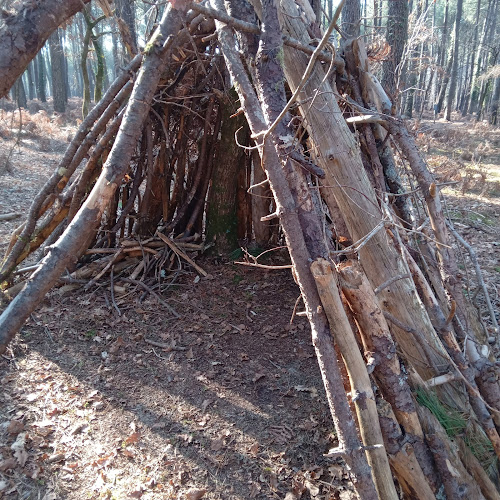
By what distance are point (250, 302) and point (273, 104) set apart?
8.06ft

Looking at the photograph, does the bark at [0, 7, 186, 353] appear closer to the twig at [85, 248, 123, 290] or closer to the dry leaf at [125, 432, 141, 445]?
the dry leaf at [125, 432, 141, 445]

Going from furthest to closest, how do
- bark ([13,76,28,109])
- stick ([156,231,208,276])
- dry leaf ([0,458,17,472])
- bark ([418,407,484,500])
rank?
bark ([13,76,28,109]), stick ([156,231,208,276]), dry leaf ([0,458,17,472]), bark ([418,407,484,500])

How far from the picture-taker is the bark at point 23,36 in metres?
1.90

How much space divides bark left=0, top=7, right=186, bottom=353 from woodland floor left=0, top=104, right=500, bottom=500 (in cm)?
167

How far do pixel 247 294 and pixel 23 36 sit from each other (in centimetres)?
291

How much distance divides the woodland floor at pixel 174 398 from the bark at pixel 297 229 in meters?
0.96

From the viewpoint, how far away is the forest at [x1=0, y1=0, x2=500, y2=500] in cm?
190

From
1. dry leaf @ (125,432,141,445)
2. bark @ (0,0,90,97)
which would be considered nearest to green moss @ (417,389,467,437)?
dry leaf @ (125,432,141,445)

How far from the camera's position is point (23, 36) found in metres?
1.95

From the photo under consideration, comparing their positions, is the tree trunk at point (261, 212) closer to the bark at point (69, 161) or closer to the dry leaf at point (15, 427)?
the bark at point (69, 161)

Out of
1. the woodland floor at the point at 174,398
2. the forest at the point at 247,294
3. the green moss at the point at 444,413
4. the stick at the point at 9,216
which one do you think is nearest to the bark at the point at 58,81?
the stick at the point at 9,216

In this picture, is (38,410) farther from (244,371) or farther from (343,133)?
(343,133)

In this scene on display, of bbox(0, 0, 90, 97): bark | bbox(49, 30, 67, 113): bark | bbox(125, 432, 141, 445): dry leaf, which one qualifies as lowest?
bbox(125, 432, 141, 445): dry leaf

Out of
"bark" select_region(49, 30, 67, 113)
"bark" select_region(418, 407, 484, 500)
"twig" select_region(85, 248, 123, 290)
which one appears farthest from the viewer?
"bark" select_region(49, 30, 67, 113)
